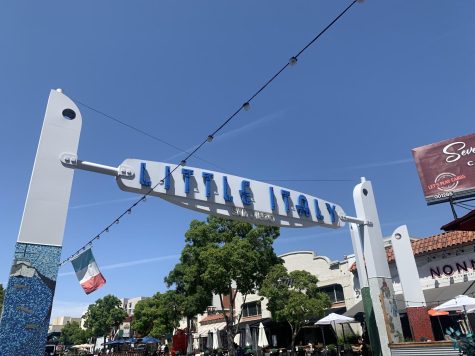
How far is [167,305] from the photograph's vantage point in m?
26.8

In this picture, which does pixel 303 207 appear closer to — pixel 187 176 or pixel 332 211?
pixel 332 211

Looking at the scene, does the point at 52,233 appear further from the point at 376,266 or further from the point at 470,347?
the point at 376,266

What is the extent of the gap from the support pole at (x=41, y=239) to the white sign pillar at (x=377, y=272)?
910 cm

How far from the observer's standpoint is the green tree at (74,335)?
70.5 metres

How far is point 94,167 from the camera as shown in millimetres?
8070

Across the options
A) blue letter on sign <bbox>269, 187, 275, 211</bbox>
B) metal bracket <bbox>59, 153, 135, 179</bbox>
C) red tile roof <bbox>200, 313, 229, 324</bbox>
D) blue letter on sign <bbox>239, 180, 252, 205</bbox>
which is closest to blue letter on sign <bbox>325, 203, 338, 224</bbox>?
blue letter on sign <bbox>269, 187, 275, 211</bbox>

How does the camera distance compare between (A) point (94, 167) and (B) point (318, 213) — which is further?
(B) point (318, 213)

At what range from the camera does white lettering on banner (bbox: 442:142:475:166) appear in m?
20.5

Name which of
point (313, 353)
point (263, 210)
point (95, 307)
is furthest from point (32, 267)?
point (95, 307)

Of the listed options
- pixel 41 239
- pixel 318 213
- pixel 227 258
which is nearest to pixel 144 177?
pixel 41 239

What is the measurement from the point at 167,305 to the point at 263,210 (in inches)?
754

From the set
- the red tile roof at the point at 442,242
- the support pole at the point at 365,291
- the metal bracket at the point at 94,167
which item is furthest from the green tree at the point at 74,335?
the metal bracket at the point at 94,167

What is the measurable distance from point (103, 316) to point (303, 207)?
56296 millimetres

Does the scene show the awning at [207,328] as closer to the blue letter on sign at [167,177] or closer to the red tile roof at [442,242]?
the red tile roof at [442,242]
